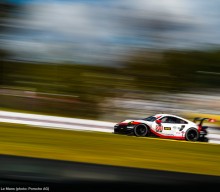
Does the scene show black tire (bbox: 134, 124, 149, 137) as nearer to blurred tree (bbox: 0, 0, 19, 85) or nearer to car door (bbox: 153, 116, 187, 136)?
car door (bbox: 153, 116, 187, 136)

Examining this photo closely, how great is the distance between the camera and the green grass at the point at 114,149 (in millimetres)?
5602

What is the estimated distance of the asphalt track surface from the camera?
7.69 feet

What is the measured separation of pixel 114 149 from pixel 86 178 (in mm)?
4270

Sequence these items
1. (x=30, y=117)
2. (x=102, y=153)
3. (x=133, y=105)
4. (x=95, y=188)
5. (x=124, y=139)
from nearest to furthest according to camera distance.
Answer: (x=95, y=188) < (x=102, y=153) < (x=124, y=139) < (x=30, y=117) < (x=133, y=105)

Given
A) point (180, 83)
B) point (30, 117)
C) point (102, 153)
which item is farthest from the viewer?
point (180, 83)

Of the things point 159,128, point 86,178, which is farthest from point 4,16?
point 86,178

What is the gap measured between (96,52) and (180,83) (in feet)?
Result: 12.7

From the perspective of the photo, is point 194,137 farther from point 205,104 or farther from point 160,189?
point 160,189

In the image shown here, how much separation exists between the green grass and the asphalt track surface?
9.38ft

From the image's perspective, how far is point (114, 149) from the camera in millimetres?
6672

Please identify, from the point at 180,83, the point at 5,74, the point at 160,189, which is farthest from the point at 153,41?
the point at 160,189

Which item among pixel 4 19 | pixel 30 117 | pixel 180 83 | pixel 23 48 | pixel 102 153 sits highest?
pixel 4 19

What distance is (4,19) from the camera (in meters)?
17.9

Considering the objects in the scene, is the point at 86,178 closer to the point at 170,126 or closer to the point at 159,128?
the point at 159,128
